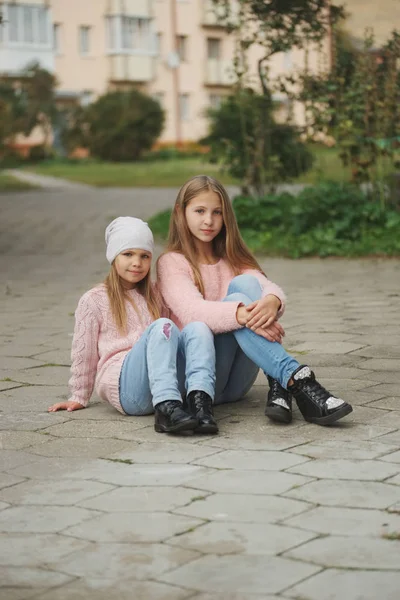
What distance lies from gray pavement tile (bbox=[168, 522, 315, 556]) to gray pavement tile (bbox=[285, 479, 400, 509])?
28 cm

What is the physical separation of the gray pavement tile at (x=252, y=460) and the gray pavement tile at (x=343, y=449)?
0.08 metres

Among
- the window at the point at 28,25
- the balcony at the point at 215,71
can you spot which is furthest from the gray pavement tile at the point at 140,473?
the balcony at the point at 215,71

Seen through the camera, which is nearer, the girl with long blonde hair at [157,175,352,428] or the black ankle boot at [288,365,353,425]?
the black ankle boot at [288,365,353,425]

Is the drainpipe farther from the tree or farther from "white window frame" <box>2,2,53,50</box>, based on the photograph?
the tree

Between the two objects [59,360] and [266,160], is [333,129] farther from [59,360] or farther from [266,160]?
[59,360]

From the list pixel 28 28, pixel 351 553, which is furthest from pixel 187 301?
pixel 28 28

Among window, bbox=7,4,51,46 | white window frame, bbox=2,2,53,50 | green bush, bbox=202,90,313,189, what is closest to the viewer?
green bush, bbox=202,90,313,189

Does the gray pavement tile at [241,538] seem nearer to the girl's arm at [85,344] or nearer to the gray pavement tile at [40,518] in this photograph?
the gray pavement tile at [40,518]

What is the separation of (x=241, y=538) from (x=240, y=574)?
0.90 ft

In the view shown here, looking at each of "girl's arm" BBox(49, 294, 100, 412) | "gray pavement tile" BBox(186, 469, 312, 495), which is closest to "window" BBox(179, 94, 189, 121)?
"girl's arm" BBox(49, 294, 100, 412)

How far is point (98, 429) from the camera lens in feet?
15.0

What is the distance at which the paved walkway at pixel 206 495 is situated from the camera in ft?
9.53

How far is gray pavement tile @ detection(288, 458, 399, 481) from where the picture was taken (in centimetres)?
376

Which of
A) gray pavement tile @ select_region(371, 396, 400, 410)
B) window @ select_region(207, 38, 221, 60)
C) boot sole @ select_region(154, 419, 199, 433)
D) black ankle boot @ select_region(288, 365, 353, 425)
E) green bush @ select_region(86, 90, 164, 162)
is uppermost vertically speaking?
window @ select_region(207, 38, 221, 60)
